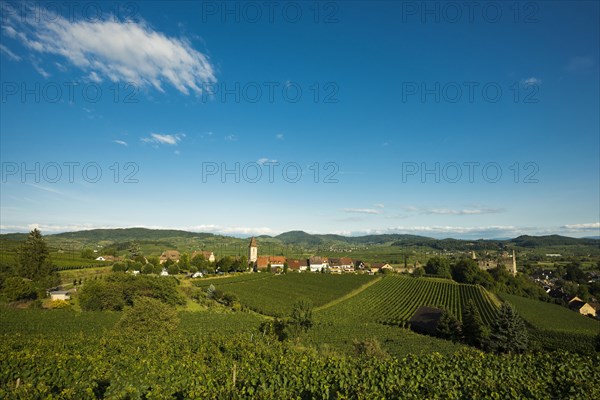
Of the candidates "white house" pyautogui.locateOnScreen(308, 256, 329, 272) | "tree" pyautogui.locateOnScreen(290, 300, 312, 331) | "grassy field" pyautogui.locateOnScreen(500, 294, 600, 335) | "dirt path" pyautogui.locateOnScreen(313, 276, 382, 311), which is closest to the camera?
"tree" pyautogui.locateOnScreen(290, 300, 312, 331)

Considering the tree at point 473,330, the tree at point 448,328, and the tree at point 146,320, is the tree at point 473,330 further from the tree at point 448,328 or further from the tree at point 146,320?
the tree at point 146,320

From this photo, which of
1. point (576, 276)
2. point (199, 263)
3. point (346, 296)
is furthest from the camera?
point (576, 276)

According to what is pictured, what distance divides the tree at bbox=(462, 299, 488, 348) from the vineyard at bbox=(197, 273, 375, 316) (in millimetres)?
24790

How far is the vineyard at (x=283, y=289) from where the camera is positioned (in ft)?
176

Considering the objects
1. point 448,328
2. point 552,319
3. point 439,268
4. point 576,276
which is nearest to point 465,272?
point 439,268

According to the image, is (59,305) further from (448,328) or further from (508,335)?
(508,335)

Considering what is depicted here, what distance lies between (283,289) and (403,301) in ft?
86.8

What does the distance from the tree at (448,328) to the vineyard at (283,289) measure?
21626 millimetres

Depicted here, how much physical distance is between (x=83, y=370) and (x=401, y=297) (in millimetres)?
67411

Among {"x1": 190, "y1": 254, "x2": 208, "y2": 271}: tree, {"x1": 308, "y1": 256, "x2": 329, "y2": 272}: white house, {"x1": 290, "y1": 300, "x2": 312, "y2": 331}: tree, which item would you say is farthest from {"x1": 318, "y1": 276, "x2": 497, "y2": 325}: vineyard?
{"x1": 190, "y1": 254, "x2": 208, "y2": 271}: tree

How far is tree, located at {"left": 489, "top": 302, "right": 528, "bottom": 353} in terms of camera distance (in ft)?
111

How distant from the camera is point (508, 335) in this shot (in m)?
34.4

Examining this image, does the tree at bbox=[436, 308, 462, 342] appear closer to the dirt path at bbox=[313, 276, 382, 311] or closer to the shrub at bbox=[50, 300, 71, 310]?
the dirt path at bbox=[313, 276, 382, 311]

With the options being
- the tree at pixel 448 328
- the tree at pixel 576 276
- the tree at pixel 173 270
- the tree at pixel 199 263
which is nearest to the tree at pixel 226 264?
the tree at pixel 199 263
